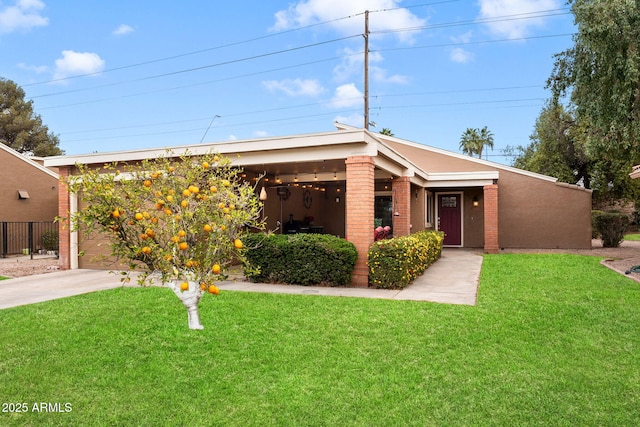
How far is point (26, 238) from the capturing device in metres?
Result: 16.0

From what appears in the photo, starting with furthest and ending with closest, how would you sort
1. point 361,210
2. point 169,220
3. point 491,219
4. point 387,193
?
1. point 387,193
2. point 491,219
3. point 361,210
4. point 169,220

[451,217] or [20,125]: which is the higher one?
[20,125]

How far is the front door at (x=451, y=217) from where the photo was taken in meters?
18.2

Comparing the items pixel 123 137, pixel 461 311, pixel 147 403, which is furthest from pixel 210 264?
pixel 123 137

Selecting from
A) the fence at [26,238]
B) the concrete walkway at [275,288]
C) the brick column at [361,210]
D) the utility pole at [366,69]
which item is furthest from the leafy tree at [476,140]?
the brick column at [361,210]

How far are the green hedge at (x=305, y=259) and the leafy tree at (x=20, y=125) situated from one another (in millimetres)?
30890

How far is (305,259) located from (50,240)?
12276mm

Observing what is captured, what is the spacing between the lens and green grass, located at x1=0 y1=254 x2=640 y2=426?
322cm

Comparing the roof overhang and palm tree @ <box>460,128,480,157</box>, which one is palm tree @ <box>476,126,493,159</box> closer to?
palm tree @ <box>460,128,480,157</box>

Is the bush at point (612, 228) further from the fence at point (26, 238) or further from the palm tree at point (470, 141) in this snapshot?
the palm tree at point (470, 141)

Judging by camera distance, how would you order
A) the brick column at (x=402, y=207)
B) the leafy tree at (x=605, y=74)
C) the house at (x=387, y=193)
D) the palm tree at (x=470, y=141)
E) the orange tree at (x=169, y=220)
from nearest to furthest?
1. the orange tree at (x=169, y=220)
2. the house at (x=387, y=193)
3. the leafy tree at (x=605, y=74)
4. the brick column at (x=402, y=207)
5. the palm tree at (x=470, y=141)

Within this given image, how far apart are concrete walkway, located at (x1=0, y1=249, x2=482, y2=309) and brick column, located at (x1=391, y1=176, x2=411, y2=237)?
4.66 ft

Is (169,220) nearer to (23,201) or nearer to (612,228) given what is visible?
(23,201)

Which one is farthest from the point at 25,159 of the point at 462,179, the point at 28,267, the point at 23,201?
the point at 462,179
